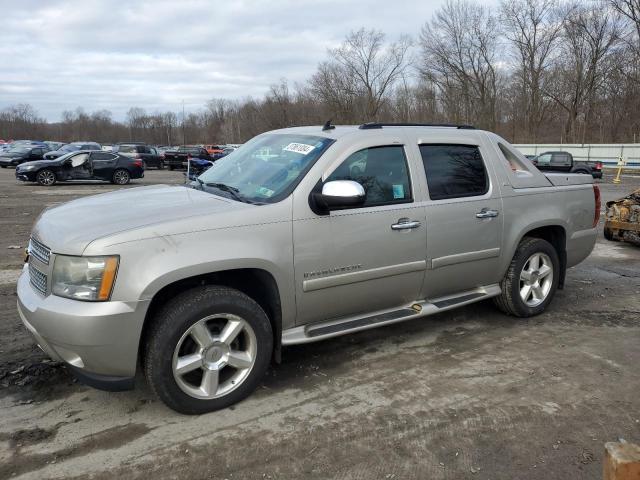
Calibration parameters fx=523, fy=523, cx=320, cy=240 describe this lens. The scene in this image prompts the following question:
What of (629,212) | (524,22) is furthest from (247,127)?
(629,212)

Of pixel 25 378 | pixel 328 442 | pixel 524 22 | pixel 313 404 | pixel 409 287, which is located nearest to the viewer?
pixel 328 442

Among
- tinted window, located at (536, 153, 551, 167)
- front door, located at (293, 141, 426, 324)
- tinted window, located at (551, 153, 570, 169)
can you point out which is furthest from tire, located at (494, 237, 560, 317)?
tinted window, located at (551, 153, 570, 169)

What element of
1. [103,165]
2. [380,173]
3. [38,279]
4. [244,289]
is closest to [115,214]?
[38,279]

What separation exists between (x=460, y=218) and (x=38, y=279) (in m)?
3.14

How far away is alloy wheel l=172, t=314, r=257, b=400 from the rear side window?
1.91 meters

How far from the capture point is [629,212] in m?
8.73

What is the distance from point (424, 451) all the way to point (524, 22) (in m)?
58.9

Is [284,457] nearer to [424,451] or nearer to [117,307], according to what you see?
[424,451]

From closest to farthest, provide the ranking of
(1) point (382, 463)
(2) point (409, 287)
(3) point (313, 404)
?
(1) point (382, 463) < (3) point (313, 404) < (2) point (409, 287)

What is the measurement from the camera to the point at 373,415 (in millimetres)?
3352

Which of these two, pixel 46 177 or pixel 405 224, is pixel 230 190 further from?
pixel 46 177

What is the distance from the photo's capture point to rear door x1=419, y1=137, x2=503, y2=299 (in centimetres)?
424

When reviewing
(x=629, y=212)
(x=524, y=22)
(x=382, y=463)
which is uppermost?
(x=524, y=22)

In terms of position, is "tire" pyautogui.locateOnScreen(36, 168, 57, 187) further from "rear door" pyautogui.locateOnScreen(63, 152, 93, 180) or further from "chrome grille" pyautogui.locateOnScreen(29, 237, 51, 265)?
"chrome grille" pyautogui.locateOnScreen(29, 237, 51, 265)
